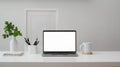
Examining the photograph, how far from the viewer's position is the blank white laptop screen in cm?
222

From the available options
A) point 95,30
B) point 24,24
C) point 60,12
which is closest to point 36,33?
point 24,24

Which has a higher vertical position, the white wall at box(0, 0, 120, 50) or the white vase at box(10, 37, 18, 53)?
the white wall at box(0, 0, 120, 50)

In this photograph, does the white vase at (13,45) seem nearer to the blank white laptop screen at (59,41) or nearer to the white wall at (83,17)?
the blank white laptop screen at (59,41)

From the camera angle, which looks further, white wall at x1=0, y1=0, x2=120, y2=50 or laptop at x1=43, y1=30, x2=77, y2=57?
white wall at x1=0, y1=0, x2=120, y2=50

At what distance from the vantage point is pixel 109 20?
10.2 feet

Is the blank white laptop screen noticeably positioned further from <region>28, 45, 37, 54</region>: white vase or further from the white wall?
the white wall

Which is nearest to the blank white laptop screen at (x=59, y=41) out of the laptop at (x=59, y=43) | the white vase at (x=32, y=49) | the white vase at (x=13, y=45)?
the laptop at (x=59, y=43)

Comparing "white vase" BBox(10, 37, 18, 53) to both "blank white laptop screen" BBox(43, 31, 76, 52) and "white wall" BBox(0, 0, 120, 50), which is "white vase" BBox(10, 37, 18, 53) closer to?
"blank white laptop screen" BBox(43, 31, 76, 52)

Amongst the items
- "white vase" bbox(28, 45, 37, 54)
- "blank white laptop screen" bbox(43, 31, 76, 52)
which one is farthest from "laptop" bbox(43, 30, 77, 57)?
"white vase" bbox(28, 45, 37, 54)

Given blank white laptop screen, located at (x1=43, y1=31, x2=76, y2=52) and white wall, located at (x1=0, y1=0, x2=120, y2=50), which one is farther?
white wall, located at (x1=0, y1=0, x2=120, y2=50)

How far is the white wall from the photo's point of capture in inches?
120

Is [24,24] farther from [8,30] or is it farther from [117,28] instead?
[117,28]

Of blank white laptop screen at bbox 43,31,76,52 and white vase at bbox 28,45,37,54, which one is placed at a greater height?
blank white laptop screen at bbox 43,31,76,52

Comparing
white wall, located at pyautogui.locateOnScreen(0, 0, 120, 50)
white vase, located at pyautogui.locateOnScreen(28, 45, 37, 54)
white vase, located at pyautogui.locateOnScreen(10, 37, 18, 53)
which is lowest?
white vase, located at pyautogui.locateOnScreen(28, 45, 37, 54)
